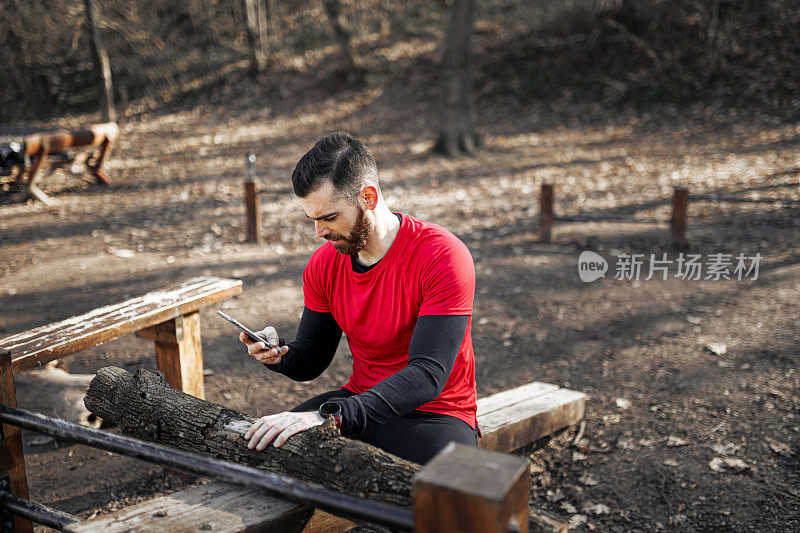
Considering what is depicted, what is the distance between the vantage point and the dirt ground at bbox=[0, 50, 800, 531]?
146 inches

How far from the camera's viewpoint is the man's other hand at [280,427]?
7.38 ft

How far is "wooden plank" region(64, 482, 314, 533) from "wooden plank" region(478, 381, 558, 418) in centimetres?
157

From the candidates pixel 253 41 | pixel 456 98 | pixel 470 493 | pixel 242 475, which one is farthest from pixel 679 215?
pixel 253 41

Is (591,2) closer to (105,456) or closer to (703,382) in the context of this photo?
(703,382)

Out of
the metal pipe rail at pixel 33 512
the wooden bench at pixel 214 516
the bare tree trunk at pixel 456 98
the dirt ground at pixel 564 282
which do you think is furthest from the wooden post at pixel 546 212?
the metal pipe rail at pixel 33 512

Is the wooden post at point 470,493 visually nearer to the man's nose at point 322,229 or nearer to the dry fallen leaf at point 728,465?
the man's nose at point 322,229

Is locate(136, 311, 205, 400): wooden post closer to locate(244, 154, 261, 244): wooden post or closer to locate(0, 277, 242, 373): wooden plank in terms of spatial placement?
locate(0, 277, 242, 373): wooden plank

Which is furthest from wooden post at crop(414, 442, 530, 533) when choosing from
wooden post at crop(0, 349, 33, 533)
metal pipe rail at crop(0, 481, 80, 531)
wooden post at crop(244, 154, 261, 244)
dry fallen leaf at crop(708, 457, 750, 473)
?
wooden post at crop(244, 154, 261, 244)

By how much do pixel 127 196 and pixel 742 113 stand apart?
12055mm

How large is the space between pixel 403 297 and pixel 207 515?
1070 millimetres

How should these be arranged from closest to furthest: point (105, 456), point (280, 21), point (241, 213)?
1. point (105, 456)
2. point (241, 213)
3. point (280, 21)

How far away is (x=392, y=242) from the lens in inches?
108

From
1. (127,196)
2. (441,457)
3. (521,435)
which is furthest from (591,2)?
(441,457)

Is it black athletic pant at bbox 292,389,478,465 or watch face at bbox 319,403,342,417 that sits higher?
watch face at bbox 319,403,342,417
